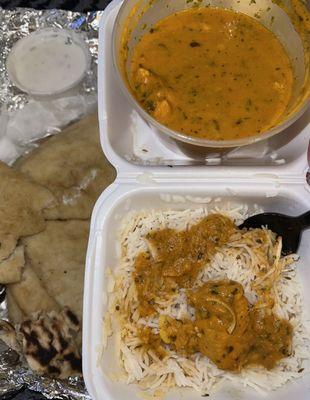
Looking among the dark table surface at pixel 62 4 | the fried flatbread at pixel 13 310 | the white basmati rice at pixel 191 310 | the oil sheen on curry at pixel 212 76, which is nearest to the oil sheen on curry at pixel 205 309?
the white basmati rice at pixel 191 310

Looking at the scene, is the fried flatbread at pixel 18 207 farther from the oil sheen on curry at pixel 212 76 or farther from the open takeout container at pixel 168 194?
the oil sheen on curry at pixel 212 76

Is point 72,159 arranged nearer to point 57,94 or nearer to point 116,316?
point 57,94

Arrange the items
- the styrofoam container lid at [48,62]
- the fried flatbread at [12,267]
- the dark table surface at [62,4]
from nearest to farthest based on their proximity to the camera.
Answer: the fried flatbread at [12,267] → the styrofoam container lid at [48,62] → the dark table surface at [62,4]

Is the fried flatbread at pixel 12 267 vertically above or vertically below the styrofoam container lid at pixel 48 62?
below

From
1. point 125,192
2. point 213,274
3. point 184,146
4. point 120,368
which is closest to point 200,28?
point 184,146

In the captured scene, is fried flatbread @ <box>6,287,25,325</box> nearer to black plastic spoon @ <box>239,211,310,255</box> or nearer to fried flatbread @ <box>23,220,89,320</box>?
fried flatbread @ <box>23,220,89,320</box>

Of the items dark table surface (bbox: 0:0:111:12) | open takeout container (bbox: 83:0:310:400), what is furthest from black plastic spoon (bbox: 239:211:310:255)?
dark table surface (bbox: 0:0:111:12)

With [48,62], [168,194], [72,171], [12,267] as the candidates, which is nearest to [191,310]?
[168,194]
